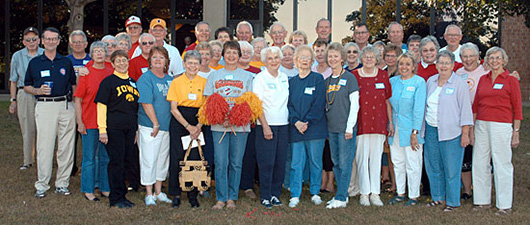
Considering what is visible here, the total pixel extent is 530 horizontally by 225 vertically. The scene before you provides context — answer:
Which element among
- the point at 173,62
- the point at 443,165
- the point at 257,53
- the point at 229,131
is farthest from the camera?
the point at 173,62

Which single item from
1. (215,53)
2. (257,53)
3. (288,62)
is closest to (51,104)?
(215,53)

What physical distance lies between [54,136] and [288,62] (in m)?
2.95

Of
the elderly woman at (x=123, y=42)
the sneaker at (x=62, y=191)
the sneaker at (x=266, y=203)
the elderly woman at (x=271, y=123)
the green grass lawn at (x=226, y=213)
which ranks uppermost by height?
the elderly woman at (x=123, y=42)

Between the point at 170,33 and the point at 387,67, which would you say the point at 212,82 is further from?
the point at 170,33

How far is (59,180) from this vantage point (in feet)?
21.2

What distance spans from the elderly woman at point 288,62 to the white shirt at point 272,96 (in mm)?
725

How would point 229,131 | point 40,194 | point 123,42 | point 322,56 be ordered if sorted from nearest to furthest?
point 229,131
point 40,194
point 322,56
point 123,42

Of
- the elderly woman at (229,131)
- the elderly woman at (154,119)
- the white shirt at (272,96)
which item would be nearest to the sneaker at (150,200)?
the elderly woman at (154,119)

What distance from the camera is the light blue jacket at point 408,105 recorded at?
593cm

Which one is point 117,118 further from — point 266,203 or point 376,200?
point 376,200

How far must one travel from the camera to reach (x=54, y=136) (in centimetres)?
632

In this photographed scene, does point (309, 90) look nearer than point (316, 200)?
Yes

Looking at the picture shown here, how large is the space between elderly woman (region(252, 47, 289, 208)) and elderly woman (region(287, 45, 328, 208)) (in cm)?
10

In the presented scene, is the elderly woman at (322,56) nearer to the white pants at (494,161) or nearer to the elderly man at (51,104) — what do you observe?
the white pants at (494,161)
